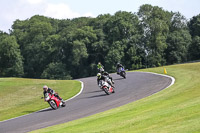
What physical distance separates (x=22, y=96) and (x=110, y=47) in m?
51.6

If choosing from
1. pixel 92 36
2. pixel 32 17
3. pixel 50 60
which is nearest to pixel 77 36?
pixel 92 36

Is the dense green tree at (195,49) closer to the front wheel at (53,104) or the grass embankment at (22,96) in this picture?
the grass embankment at (22,96)

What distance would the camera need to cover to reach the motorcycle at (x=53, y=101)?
1983cm

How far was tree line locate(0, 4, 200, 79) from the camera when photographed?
77.2 meters

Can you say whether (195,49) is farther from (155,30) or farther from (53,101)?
(53,101)

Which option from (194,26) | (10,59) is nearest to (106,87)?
(10,59)

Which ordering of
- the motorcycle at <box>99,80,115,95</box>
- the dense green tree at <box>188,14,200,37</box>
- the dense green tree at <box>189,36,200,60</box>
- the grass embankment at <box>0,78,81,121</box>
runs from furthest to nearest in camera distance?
1. the dense green tree at <box>188,14,200,37</box>
2. the dense green tree at <box>189,36,200,60</box>
3. the grass embankment at <box>0,78,81,121</box>
4. the motorcycle at <box>99,80,115,95</box>

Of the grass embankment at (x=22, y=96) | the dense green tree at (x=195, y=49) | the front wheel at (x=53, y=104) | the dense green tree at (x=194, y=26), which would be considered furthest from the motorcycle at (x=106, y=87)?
the dense green tree at (x=194, y=26)

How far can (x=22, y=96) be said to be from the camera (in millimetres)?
29516

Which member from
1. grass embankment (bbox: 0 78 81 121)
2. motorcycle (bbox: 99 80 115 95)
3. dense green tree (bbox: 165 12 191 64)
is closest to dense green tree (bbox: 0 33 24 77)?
dense green tree (bbox: 165 12 191 64)

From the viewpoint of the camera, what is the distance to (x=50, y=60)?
Result: 87375 mm

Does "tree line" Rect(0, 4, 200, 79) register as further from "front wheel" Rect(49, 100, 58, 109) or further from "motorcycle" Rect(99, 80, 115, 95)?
"front wheel" Rect(49, 100, 58, 109)

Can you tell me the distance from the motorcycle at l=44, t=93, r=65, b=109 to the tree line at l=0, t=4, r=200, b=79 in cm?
5489

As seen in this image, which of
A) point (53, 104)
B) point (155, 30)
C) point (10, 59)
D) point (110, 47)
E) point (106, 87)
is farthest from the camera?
point (10, 59)
